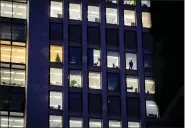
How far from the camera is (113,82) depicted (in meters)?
47.3

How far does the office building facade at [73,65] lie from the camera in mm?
44531

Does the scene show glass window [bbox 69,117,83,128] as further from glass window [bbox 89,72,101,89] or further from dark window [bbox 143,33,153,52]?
dark window [bbox 143,33,153,52]

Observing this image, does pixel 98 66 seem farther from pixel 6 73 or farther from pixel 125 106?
pixel 6 73

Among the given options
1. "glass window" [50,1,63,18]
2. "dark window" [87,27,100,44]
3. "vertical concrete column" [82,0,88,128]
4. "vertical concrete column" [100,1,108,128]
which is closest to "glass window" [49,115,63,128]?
"vertical concrete column" [82,0,88,128]

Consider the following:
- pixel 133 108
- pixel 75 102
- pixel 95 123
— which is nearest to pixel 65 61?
pixel 75 102

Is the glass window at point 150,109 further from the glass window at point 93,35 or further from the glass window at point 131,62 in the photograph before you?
the glass window at point 93,35

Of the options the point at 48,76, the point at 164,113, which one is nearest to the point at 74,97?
the point at 48,76

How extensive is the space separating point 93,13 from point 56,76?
8.17 metres

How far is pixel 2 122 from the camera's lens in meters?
43.8

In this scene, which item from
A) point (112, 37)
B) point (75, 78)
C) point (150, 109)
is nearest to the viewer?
point (75, 78)

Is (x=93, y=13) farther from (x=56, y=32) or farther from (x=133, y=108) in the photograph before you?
(x=133, y=108)

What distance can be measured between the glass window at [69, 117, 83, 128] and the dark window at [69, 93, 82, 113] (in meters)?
0.78

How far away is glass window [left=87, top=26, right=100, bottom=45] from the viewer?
48.0 m

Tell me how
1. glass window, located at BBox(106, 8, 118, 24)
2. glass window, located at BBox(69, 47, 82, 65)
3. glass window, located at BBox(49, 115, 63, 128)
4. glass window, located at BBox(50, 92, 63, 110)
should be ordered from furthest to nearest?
1. glass window, located at BBox(106, 8, 118, 24)
2. glass window, located at BBox(69, 47, 82, 65)
3. glass window, located at BBox(50, 92, 63, 110)
4. glass window, located at BBox(49, 115, 63, 128)
